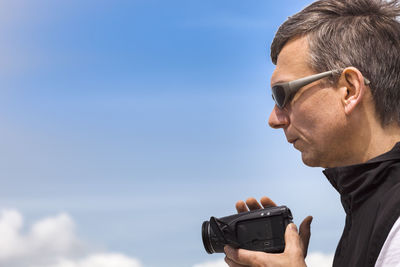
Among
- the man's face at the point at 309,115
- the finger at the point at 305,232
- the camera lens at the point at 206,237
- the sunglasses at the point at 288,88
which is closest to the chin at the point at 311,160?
the man's face at the point at 309,115

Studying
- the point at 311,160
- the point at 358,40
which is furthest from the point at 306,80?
the point at 311,160

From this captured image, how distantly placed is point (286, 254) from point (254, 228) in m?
0.61

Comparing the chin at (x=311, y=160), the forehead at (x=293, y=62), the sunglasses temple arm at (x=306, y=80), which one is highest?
the forehead at (x=293, y=62)

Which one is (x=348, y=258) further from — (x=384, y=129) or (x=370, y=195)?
(x=384, y=129)

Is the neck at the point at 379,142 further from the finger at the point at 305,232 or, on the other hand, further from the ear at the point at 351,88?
the finger at the point at 305,232

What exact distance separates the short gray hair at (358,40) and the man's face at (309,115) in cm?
11

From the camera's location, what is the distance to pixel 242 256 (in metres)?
4.05

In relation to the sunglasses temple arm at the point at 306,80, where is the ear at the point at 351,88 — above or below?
below

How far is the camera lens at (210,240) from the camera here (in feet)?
14.8

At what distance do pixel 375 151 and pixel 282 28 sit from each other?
1.29 metres

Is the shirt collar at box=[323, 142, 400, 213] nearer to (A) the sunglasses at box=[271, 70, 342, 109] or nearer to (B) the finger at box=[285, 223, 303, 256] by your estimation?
(B) the finger at box=[285, 223, 303, 256]

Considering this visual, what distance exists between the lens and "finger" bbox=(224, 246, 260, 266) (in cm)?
394

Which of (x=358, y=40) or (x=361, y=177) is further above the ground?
(x=358, y=40)

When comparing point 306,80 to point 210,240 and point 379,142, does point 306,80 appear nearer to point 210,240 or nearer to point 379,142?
Result: point 379,142
